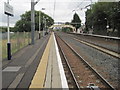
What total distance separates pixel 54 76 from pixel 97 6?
227 feet

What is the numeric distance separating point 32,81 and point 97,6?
2784 inches

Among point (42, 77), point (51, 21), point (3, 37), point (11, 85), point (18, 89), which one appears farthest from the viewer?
point (51, 21)

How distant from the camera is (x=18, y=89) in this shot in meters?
7.95

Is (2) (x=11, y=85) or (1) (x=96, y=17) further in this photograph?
(1) (x=96, y=17)

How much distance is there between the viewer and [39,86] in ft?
27.3

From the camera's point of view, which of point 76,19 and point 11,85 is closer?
point 11,85

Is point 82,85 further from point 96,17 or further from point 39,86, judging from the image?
point 96,17

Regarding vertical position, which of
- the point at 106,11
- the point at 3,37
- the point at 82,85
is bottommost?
the point at 82,85

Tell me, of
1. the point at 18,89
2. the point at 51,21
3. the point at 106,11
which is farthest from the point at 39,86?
the point at 51,21

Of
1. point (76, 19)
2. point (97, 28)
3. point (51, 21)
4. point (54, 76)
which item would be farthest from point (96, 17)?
point (76, 19)

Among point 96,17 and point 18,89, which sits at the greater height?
point 96,17

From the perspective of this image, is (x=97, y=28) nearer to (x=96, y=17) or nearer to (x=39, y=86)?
(x=96, y=17)

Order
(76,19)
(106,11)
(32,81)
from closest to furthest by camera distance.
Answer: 1. (32,81)
2. (106,11)
3. (76,19)

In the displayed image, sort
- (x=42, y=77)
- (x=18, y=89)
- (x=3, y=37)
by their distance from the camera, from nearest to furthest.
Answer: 1. (x=18, y=89)
2. (x=42, y=77)
3. (x=3, y=37)
